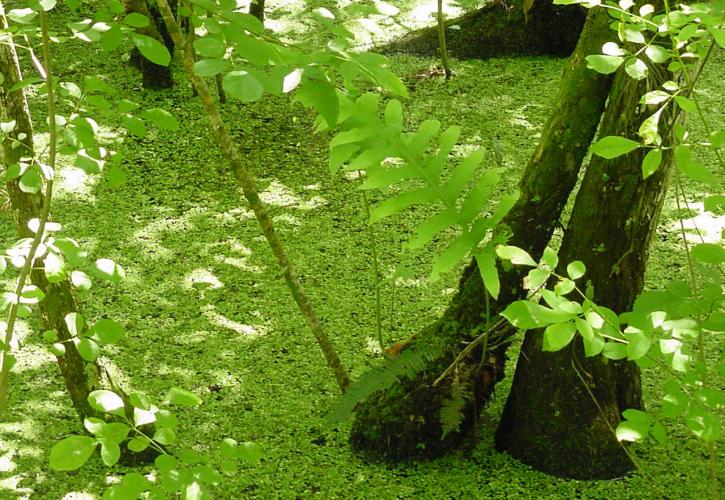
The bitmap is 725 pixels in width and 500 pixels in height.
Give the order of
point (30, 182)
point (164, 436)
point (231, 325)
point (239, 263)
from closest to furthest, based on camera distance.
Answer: point (164, 436), point (30, 182), point (231, 325), point (239, 263)

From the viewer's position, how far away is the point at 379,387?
1.86m

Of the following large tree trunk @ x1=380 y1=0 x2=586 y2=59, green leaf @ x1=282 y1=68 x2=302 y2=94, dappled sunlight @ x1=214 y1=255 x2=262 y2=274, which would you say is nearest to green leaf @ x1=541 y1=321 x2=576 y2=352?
green leaf @ x1=282 y1=68 x2=302 y2=94

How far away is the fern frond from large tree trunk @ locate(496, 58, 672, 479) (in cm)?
23

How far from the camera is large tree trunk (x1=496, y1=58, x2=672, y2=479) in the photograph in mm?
1687

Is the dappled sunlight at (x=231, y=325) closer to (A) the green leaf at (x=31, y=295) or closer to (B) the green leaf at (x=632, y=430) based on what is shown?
(A) the green leaf at (x=31, y=295)

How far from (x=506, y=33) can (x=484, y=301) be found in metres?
2.30

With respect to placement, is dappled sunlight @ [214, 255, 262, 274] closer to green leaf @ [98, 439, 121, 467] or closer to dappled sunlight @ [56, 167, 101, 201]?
dappled sunlight @ [56, 167, 101, 201]

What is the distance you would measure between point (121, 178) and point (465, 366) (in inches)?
35.5

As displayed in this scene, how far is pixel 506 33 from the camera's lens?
3873 millimetres

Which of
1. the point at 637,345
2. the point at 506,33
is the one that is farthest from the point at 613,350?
the point at 506,33

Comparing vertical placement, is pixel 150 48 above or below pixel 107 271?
above

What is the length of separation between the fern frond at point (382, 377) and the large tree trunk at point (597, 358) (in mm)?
231

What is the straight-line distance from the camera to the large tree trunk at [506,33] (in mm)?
3781

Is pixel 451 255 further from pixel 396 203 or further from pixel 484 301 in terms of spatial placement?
pixel 484 301
